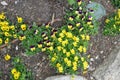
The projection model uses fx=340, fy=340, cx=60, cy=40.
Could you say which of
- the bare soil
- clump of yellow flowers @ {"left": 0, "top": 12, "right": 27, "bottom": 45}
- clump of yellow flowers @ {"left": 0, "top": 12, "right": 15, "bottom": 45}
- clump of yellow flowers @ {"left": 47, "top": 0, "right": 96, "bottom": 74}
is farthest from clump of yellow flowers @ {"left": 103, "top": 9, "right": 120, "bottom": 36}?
clump of yellow flowers @ {"left": 0, "top": 12, "right": 15, "bottom": 45}

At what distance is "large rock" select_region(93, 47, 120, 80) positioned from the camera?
451 centimetres

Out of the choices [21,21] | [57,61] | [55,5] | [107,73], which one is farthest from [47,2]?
[107,73]

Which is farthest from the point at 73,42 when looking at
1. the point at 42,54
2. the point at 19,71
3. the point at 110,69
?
the point at 19,71

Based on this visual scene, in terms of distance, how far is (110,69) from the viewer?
454 centimetres

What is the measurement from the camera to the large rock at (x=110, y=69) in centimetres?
451

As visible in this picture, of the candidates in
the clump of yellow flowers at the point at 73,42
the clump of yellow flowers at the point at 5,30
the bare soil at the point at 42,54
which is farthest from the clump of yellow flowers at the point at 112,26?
the clump of yellow flowers at the point at 5,30

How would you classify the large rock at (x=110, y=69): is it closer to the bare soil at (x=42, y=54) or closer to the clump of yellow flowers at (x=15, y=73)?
the bare soil at (x=42, y=54)

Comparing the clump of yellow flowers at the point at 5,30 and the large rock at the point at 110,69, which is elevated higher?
the clump of yellow flowers at the point at 5,30

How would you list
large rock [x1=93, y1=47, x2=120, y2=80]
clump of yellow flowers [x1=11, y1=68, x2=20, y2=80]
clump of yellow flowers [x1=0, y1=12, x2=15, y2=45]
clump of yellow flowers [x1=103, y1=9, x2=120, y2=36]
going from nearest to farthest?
clump of yellow flowers [x1=11, y1=68, x2=20, y2=80] → clump of yellow flowers [x1=0, y1=12, x2=15, y2=45] → large rock [x1=93, y1=47, x2=120, y2=80] → clump of yellow flowers [x1=103, y1=9, x2=120, y2=36]

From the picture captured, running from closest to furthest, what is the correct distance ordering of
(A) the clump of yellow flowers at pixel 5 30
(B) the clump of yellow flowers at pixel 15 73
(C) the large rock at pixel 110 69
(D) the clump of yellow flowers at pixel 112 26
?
(B) the clump of yellow flowers at pixel 15 73 → (A) the clump of yellow flowers at pixel 5 30 → (C) the large rock at pixel 110 69 → (D) the clump of yellow flowers at pixel 112 26

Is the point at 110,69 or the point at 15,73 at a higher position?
the point at 15,73

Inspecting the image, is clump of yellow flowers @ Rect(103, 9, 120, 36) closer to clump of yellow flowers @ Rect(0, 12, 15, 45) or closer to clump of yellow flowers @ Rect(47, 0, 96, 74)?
clump of yellow flowers @ Rect(47, 0, 96, 74)

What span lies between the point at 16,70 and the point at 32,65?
0.88ft

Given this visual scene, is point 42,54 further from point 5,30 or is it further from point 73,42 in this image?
point 5,30
